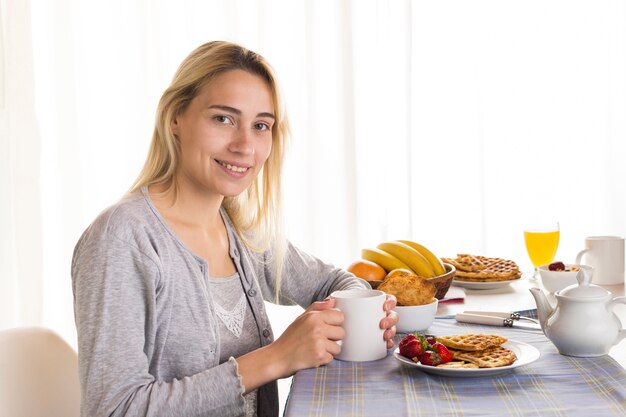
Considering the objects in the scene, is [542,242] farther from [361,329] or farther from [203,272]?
[203,272]

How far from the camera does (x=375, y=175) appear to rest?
3.49m

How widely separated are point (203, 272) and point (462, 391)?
1.75ft

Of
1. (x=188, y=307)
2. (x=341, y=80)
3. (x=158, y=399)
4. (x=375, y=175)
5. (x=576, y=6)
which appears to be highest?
(x=576, y=6)

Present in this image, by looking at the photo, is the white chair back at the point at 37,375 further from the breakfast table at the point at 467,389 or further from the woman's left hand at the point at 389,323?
the woman's left hand at the point at 389,323

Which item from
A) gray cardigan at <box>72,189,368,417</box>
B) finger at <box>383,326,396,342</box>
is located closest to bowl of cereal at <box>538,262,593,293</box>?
finger at <box>383,326,396,342</box>

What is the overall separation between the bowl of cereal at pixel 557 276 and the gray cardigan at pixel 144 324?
2.80 feet

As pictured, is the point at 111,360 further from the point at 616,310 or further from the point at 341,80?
the point at 341,80

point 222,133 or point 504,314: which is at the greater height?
point 222,133

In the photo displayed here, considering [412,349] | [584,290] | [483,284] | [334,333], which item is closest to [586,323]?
[584,290]

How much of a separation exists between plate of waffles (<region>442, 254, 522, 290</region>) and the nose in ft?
2.51

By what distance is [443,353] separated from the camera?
1.17 m

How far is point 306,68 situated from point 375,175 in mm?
593

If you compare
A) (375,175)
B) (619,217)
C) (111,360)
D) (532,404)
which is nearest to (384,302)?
(532,404)

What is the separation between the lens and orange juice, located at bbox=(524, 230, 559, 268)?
203 cm
